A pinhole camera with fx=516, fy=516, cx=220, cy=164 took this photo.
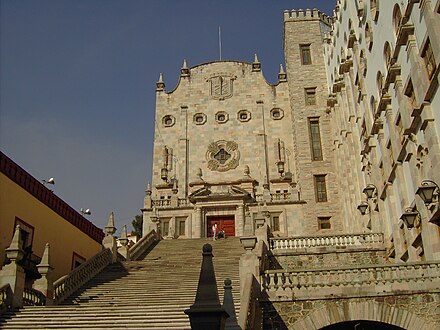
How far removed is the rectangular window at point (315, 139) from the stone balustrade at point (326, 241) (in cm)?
1210

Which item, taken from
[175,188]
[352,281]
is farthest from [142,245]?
[352,281]

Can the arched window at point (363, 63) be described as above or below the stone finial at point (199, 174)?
above

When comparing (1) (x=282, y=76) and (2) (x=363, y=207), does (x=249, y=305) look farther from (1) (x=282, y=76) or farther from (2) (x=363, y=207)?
(1) (x=282, y=76)

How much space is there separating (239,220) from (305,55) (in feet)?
44.7

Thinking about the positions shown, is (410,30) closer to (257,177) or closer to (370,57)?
(370,57)

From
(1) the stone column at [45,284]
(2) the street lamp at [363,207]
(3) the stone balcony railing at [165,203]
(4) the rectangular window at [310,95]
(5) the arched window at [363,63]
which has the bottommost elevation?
(1) the stone column at [45,284]

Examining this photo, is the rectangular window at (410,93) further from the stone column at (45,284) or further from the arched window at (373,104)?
the stone column at (45,284)

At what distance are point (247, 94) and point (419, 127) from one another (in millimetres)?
23176

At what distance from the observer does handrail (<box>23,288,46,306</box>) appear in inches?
621

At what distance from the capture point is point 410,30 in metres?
16.8

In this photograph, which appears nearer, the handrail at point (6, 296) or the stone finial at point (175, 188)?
the handrail at point (6, 296)

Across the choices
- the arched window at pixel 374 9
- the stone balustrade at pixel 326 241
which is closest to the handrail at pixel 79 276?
the stone balustrade at pixel 326 241

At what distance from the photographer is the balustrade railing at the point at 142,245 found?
24.2 m

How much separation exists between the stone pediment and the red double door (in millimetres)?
1363
